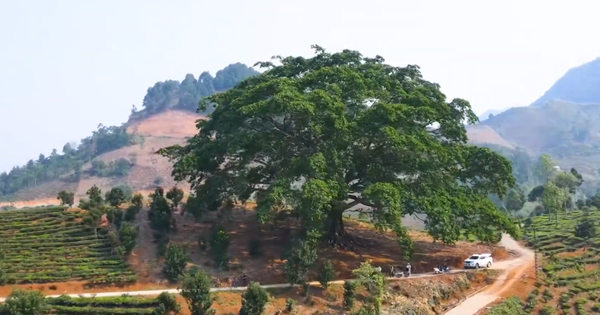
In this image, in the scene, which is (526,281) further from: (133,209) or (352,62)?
(133,209)

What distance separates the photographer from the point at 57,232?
37156mm

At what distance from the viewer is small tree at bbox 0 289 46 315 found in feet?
80.2

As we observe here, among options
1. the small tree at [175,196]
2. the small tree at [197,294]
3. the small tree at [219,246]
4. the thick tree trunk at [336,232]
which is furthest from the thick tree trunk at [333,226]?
the small tree at [197,294]

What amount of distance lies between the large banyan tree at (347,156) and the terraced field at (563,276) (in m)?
4.74

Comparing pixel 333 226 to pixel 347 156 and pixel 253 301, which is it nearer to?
pixel 347 156

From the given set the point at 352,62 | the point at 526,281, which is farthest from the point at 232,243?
the point at 526,281

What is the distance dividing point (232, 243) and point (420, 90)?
16.9 m

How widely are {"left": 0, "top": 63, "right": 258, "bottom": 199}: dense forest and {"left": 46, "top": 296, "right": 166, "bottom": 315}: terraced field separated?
97187 millimetres

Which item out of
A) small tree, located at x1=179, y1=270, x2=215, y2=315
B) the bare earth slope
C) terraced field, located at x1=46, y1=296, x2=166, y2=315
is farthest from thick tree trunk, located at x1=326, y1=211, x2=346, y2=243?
the bare earth slope

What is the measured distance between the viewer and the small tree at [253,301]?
88.5ft

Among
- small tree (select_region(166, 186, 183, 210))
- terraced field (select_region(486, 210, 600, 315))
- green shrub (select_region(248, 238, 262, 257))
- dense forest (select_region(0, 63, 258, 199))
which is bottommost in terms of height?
terraced field (select_region(486, 210, 600, 315))

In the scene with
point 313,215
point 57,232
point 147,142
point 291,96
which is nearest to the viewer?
point 313,215

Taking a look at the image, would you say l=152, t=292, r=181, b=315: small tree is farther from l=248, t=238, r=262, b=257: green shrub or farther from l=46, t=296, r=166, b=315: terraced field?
l=248, t=238, r=262, b=257: green shrub

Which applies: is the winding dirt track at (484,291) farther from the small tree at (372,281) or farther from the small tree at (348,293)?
the small tree at (372,281)
